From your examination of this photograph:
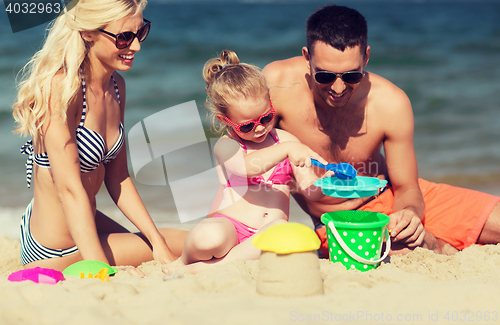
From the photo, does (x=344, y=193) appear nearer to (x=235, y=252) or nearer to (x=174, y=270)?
(x=235, y=252)

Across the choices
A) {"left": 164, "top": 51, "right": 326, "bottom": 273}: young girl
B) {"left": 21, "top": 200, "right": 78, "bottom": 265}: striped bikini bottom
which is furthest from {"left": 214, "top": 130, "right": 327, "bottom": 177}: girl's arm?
{"left": 21, "top": 200, "right": 78, "bottom": 265}: striped bikini bottom

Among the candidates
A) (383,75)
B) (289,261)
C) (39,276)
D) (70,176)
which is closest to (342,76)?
(289,261)

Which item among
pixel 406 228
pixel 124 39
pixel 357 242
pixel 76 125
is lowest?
pixel 406 228

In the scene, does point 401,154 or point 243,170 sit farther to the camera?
point 401,154

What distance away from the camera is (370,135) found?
322 cm

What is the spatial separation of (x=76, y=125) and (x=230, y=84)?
0.96m

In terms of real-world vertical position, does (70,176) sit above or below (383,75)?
above

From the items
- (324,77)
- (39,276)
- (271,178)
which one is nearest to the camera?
(39,276)

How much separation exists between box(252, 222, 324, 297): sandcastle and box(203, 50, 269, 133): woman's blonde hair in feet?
3.92

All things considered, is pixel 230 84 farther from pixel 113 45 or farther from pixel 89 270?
pixel 89 270

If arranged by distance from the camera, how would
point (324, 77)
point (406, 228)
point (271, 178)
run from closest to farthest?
1. point (406, 228)
2. point (324, 77)
3. point (271, 178)

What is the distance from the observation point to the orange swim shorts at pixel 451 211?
10.3 ft

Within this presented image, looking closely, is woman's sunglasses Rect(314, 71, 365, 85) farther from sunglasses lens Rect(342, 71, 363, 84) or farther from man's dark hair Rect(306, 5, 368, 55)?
man's dark hair Rect(306, 5, 368, 55)

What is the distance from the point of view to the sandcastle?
5.73 ft
